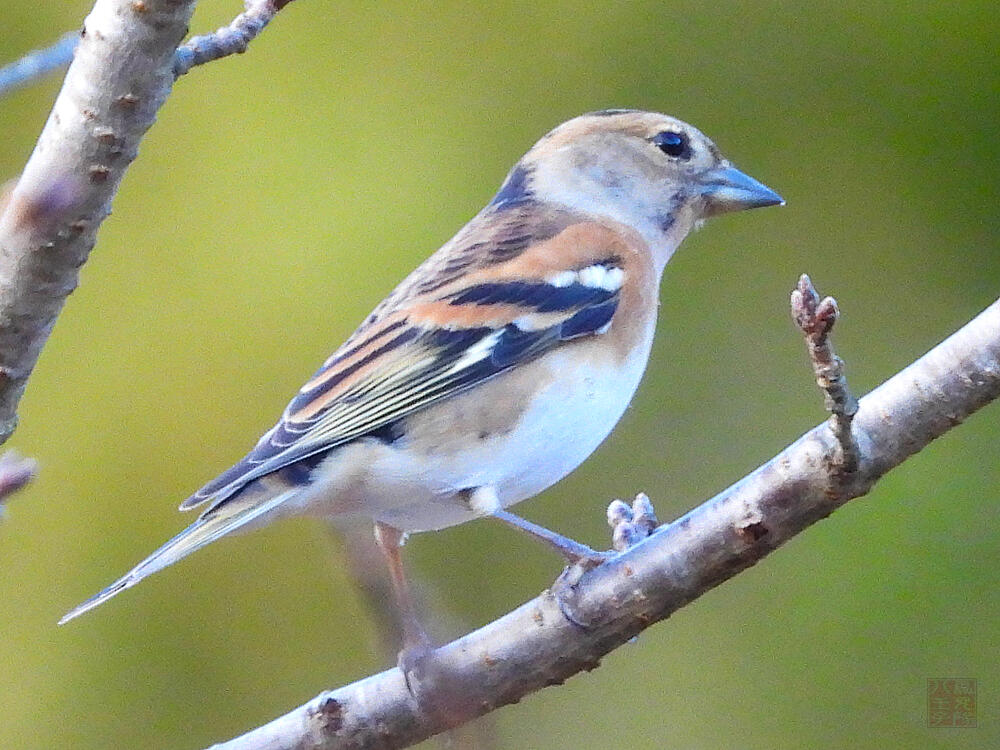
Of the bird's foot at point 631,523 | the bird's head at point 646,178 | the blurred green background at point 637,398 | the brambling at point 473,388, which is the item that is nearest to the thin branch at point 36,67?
the brambling at point 473,388

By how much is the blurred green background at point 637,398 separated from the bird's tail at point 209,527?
1.16 metres

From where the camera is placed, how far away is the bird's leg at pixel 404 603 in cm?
181

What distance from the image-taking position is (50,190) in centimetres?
80

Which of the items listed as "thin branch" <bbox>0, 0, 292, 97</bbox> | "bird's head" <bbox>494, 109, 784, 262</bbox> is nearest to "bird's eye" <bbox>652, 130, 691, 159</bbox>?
"bird's head" <bbox>494, 109, 784, 262</bbox>

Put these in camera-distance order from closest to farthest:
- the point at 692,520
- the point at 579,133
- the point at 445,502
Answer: the point at 692,520
the point at 445,502
the point at 579,133

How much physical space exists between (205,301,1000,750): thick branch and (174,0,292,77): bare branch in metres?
0.79

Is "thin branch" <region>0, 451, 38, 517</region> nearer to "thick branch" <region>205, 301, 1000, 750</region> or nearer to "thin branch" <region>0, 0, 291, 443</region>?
"thin branch" <region>0, 0, 291, 443</region>

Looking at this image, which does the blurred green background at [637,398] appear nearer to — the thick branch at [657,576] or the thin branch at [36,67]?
the thick branch at [657,576]

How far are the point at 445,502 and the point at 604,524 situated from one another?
117 centimetres

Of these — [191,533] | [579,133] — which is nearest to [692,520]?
[191,533]


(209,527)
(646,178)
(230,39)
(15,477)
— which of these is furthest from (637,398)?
(15,477)

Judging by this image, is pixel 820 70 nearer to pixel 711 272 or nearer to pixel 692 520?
pixel 711 272

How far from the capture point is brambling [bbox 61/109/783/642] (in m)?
2.02

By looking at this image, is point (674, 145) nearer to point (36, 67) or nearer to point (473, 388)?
point (473, 388)
